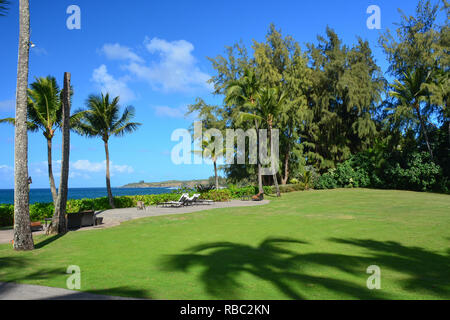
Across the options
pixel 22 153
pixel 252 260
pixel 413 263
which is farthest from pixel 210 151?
pixel 413 263

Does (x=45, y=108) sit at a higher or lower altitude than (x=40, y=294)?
higher

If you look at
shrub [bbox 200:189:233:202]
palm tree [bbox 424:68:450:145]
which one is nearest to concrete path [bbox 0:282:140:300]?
shrub [bbox 200:189:233:202]

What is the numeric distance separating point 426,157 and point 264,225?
2172 cm

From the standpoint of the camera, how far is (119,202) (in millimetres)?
20625

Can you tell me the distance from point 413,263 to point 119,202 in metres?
18.4

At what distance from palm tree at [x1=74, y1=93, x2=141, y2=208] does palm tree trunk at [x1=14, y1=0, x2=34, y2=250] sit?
1168cm

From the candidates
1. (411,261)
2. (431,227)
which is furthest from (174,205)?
(411,261)

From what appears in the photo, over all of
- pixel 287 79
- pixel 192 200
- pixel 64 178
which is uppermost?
pixel 287 79

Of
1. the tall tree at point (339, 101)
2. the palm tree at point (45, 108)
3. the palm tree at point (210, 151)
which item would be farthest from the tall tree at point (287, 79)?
the palm tree at point (45, 108)

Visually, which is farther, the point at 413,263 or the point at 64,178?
the point at 64,178

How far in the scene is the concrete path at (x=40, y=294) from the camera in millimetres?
4273

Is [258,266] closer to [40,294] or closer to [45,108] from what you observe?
[40,294]

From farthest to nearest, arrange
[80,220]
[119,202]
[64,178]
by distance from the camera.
A: [119,202]
[80,220]
[64,178]

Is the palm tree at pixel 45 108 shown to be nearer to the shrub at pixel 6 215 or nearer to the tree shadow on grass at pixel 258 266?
the shrub at pixel 6 215
